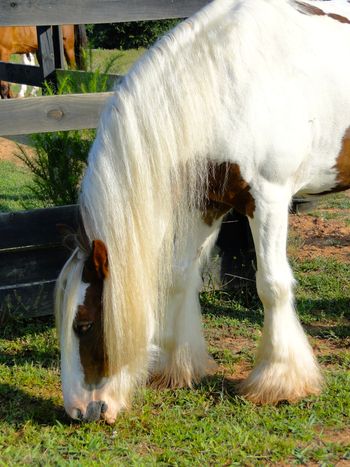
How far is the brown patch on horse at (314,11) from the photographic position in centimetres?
348

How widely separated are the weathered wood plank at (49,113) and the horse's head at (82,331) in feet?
3.72

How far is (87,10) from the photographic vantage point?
407 cm

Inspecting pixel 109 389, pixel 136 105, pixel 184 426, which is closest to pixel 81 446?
pixel 109 389

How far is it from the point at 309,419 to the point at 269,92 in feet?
5.12

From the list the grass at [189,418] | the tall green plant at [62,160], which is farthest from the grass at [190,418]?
the tall green plant at [62,160]

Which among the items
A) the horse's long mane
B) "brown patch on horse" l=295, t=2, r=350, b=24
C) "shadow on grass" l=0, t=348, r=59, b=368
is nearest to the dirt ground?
"brown patch on horse" l=295, t=2, r=350, b=24

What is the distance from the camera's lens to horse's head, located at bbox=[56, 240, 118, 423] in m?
2.96

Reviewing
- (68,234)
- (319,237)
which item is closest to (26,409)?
(68,234)

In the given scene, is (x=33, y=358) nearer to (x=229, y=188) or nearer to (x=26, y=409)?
(x=26, y=409)

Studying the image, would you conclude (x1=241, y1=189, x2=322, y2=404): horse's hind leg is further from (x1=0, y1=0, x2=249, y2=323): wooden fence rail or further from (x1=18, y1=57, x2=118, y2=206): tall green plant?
(x1=18, y1=57, x2=118, y2=206): tall green plant

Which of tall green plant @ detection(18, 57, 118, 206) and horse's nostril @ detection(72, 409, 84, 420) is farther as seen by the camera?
tall green plant @ detection(18, 57, 118, 206)

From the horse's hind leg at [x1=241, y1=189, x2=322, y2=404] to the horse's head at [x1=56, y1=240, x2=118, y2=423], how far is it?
0.81m

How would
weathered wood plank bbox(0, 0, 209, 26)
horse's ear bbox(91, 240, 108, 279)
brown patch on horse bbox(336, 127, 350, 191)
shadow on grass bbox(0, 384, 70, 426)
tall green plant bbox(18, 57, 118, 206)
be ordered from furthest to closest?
tall green plant bbox(18, 57, 118, 206) < weathered wood plank bbox(0, 0, 209, 26) < brown patch on horse bbox(336, 127, 350, 191) < shadow on grass bbox(0, 384, 70, 426) < horse's ear bbox(91, 240, 108, 279)

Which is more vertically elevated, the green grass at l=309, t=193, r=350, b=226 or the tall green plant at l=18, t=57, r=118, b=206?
the tall green plant at l=18, t=57, r=118, b=206
